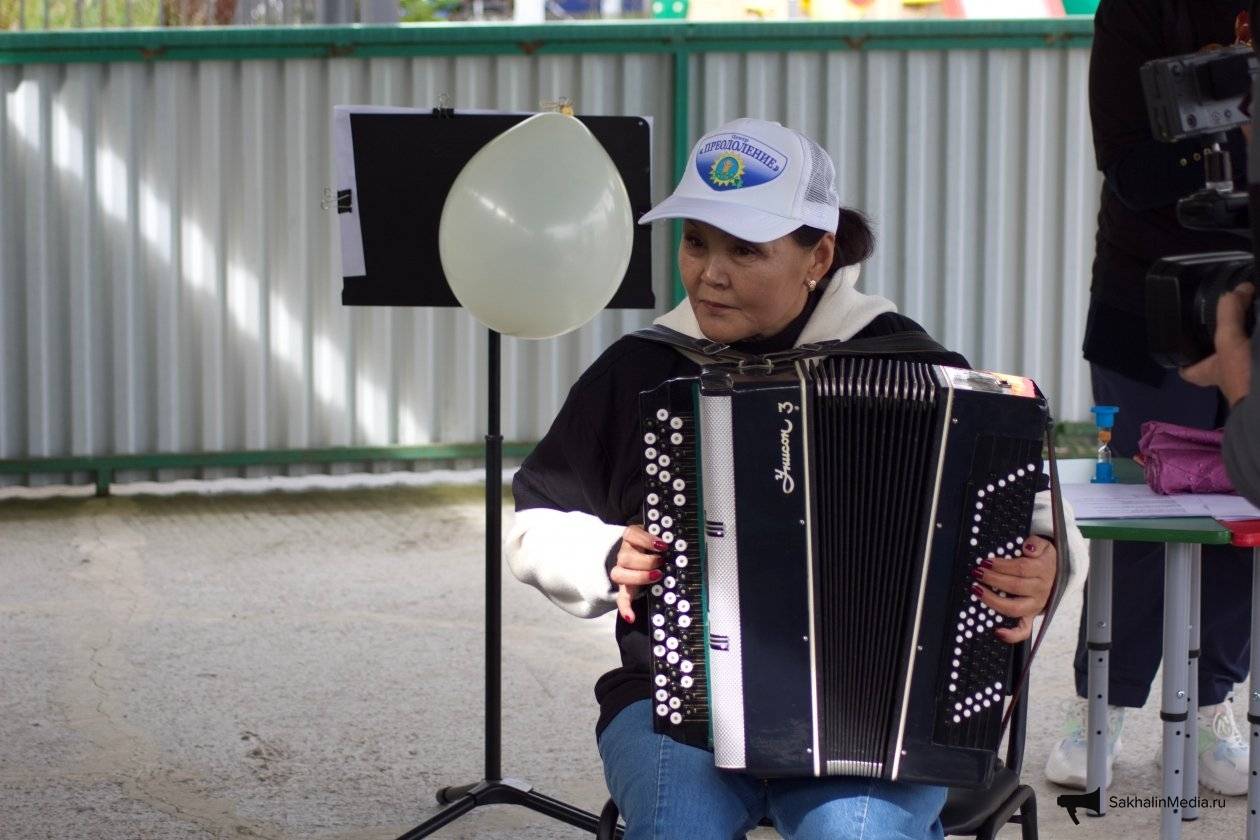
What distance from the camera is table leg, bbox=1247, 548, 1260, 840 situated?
3.49 m

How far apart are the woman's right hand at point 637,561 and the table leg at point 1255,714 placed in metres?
1.48

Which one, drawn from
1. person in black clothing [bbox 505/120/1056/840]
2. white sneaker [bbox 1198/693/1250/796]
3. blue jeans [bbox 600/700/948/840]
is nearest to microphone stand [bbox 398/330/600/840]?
person in black clothing [bbox 505/120/1056/840]

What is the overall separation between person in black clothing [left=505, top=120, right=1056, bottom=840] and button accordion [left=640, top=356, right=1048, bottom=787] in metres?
0.14

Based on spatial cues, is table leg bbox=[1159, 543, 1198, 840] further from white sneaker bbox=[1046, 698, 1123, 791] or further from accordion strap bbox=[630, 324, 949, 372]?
accordion strap bbox=[630, 324, 949, 372]

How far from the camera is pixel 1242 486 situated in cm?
208

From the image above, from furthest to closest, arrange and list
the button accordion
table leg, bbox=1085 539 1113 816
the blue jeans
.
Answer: table leg, bbox=1085 539 1113 816, the blue jeans, the button accordion

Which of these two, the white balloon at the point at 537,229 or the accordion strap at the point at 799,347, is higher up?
the white balloon at the point at 537,229

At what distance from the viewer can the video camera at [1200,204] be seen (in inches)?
Answer: 84.7

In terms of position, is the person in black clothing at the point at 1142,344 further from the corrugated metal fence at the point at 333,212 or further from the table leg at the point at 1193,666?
the corrugated metal fence at the point at 333,212

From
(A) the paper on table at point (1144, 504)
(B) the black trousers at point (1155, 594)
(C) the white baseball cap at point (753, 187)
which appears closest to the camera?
(C) the white baseball cap at point (753, 187)

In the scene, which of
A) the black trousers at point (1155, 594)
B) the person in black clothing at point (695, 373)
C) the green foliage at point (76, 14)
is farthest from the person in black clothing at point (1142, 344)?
the green foliage at point (76, 14)

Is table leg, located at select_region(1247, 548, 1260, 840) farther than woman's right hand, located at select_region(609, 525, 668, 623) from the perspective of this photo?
Yes

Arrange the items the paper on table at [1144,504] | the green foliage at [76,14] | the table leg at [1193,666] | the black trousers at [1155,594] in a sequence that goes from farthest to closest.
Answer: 1. the green foliage at [76,14]
2. the black trousers at [1155,594]
3. the table leg at [1193,666]
4. the paper on table at [1144,504]

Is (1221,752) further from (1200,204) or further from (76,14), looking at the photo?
(76,14)
